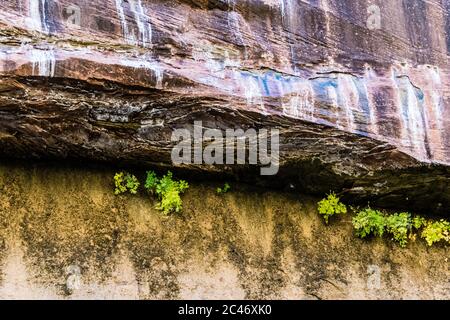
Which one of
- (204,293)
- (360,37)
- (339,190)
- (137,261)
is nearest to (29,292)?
(137,261)

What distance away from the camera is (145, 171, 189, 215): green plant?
24.3 feet

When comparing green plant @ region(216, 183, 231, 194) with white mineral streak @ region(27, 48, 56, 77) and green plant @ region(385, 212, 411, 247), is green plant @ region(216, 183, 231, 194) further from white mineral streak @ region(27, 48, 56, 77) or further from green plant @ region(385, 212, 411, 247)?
white mineral streak @ region(27, 48, 56, 77)

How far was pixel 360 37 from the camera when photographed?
7.40 metres

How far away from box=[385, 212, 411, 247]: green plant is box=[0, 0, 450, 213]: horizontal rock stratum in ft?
0.57

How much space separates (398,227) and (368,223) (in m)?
0.34

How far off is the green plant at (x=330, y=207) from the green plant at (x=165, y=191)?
58.4 inches

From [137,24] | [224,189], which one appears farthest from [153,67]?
[224,189]

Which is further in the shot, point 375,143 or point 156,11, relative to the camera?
point 375,143

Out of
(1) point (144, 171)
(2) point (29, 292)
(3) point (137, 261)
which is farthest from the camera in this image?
(1) point (144, 171)

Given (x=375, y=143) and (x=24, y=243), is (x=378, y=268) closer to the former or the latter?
(x=375, y=143)

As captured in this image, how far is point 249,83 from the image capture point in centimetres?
693

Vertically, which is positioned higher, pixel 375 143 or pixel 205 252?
pixel 375 143

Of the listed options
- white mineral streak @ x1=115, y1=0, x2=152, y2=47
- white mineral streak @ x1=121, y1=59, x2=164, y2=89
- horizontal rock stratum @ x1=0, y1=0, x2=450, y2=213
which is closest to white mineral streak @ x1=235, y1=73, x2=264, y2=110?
horizontal rock stratum @ x1=0, y1=0, x2=450, y2=213

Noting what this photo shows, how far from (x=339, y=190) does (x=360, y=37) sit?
1570 millimetres
